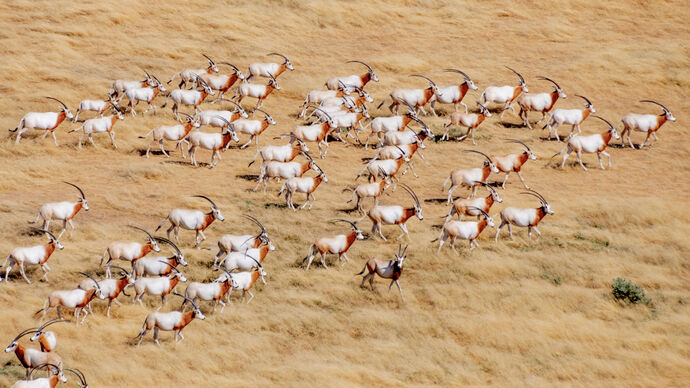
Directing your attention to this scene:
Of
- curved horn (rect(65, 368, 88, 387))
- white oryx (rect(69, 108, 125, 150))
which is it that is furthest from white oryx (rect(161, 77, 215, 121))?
curved horn (rect(65, 368, 88, 387))

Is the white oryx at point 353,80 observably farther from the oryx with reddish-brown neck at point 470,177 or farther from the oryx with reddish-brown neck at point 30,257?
the oryx with reddish-brown neck at point 30,257

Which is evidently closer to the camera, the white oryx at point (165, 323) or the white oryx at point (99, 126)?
the white oryx at point (165, 323)

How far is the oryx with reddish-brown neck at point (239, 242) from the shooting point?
23.4 m

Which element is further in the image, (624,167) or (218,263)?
(624,167)

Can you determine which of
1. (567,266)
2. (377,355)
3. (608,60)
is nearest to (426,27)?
(608,60)

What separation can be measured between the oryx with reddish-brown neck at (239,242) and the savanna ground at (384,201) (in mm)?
438

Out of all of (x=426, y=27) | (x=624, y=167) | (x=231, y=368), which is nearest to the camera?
(x=231, y=368)

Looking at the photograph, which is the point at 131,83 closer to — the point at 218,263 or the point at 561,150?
the point at 218,263

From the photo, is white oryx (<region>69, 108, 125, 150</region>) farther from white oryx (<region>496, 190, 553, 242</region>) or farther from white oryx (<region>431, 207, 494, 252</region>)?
white oryx (<region>496, 190, 553, 242</region>)

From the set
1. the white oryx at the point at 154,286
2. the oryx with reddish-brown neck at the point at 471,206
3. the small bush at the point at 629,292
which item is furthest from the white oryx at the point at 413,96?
the white oryx at the point at 154,286

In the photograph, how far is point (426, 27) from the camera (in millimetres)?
44062

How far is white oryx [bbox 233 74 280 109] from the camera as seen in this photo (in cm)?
3462

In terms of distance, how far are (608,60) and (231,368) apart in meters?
26.2

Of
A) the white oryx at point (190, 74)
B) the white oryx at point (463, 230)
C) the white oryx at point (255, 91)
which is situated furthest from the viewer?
the white oryx at point (190, 74)
